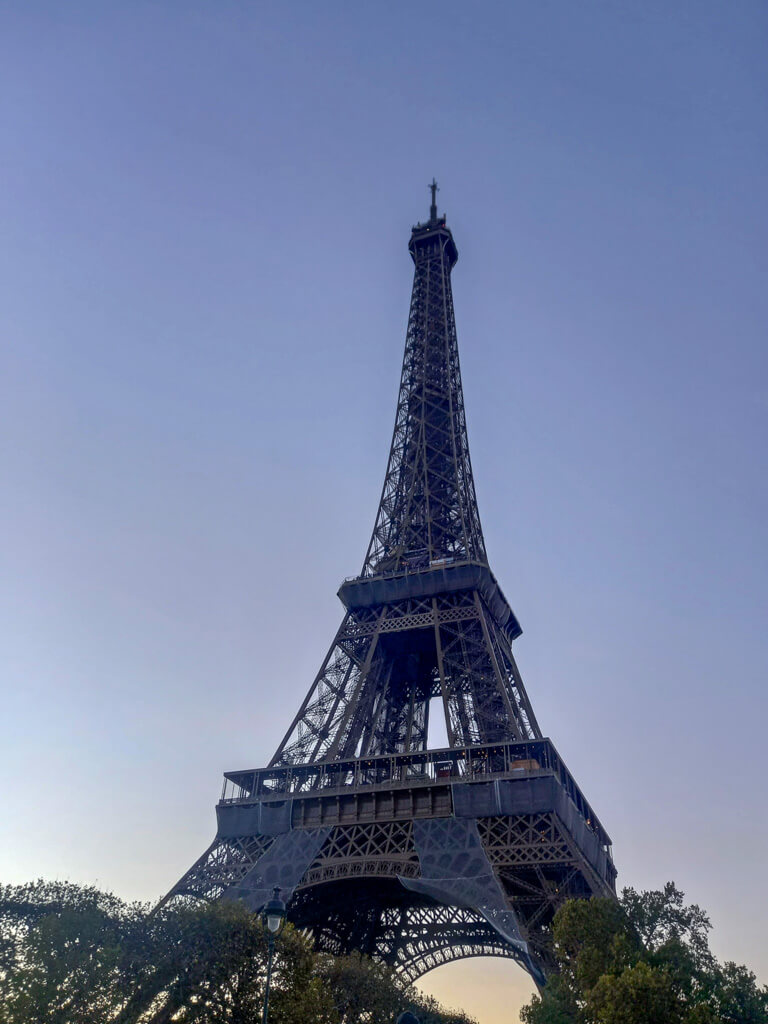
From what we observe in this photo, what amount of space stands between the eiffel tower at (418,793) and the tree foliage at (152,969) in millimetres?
7667

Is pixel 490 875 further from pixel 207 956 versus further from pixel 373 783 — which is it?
pixel 207 956

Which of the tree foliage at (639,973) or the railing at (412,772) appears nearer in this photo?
the tree foliage at (639,973)

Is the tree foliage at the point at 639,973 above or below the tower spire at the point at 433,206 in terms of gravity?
below

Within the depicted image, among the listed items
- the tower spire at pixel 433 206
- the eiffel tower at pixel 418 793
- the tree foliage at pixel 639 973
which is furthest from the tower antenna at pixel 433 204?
the tree foliage at pixel 639 973

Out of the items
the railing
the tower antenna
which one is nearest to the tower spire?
the tower antenna

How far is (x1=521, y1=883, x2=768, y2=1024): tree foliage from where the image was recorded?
2834cm

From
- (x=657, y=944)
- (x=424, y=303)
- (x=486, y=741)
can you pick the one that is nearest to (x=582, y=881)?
(x=657, y=944)

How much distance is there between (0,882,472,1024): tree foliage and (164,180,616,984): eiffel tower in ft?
25.2

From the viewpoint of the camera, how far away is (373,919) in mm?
46781

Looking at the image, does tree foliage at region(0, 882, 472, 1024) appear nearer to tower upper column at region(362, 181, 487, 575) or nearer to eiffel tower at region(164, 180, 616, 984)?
eiffel tower at region(164, 180, 616, 984)

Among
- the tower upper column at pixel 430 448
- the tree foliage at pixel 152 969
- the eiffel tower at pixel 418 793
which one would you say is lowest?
the tree foliage at pixel 152 969

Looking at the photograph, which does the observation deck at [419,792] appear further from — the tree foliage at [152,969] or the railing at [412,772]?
the tree foliage at [152,969]

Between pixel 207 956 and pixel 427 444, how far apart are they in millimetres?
37985

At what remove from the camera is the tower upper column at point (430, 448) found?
57.1 m
